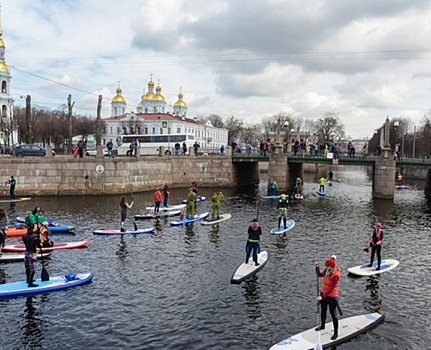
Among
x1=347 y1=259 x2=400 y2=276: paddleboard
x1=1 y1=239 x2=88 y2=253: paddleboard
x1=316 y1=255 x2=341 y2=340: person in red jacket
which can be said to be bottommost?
x1=347 y1=259 x2=400 y2=276: paddleboard

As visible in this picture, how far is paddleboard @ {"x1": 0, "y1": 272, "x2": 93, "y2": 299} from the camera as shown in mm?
12648

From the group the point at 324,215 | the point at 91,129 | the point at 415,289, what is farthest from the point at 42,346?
the point at 91,129

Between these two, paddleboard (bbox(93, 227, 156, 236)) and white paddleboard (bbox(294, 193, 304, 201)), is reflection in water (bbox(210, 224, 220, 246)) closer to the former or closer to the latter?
paddleboard (bbox(93, 227, 156, 236))

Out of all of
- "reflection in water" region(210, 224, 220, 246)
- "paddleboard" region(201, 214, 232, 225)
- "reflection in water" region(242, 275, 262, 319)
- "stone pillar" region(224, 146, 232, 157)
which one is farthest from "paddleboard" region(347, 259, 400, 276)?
"stone pillar" region(224, 146, 232, 157)

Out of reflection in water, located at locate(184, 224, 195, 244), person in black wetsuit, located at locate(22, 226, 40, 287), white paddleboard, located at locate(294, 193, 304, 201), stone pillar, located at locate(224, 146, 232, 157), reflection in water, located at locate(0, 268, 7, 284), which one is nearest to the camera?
person in black wetsuit, located at locate(22, 226, 40, 287)

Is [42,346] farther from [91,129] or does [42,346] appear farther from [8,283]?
[91,129]

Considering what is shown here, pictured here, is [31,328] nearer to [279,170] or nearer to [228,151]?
[279,170]

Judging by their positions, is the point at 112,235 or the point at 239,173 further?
the point at 239,173

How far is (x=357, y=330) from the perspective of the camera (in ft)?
34.9

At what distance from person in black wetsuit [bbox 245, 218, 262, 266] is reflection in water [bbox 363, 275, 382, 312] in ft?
13.6

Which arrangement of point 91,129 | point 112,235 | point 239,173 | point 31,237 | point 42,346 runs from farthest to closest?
point 91,129 → point 239,173 → point 112,235 → point 31,237 → point 42,346

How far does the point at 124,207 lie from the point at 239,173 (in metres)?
29.0

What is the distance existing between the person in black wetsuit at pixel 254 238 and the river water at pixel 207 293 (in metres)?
0.78

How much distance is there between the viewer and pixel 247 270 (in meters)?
14.9
